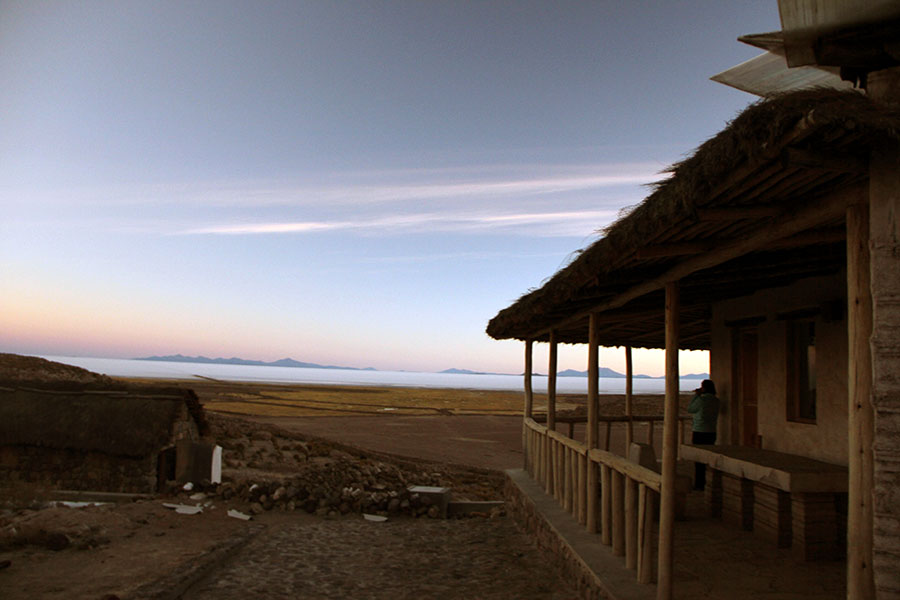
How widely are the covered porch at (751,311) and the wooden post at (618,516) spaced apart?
14mm

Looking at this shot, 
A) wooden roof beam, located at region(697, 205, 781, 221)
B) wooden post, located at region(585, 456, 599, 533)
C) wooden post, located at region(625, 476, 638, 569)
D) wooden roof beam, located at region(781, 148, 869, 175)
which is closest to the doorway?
wooden post, located at region(585, 456, 599, 533)

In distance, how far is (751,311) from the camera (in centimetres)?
841

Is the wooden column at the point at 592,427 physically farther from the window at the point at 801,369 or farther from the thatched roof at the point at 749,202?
the window at the point at 801,369

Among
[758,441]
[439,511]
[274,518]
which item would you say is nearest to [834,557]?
[758,441]

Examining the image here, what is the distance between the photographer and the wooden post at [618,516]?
21.1 feet

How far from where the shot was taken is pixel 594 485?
7.51 meters

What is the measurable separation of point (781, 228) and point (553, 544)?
520 cm

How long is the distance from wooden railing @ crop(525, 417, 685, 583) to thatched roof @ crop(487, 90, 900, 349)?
5.54 feet

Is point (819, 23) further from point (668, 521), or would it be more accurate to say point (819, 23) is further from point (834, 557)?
point (834, 557)

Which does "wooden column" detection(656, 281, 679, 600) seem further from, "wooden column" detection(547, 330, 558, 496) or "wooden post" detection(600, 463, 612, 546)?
"wooden column" detection(547, 330, 558, 496)

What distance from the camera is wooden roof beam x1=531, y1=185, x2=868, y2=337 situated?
3418mm

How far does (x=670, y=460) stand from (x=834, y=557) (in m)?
2.21

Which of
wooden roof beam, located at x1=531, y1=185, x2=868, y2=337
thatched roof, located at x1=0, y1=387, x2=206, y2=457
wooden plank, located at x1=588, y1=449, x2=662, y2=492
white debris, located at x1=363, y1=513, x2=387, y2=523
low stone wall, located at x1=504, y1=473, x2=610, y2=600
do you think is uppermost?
wooden roof beam, located at x1=531, y1=185, x2=868, y2=337

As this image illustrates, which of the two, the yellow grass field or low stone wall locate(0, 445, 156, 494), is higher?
low stone wall locate(0, 445, 156, 494)
